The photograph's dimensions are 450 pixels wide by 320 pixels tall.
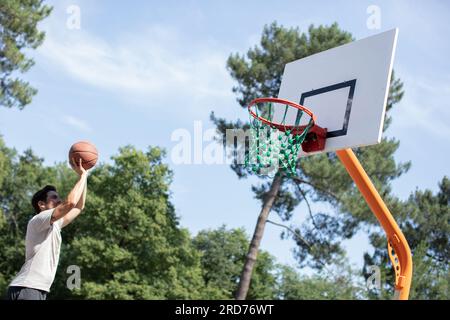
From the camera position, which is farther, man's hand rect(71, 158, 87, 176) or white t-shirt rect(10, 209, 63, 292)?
man's hand rect(71, 158, 87, 176)

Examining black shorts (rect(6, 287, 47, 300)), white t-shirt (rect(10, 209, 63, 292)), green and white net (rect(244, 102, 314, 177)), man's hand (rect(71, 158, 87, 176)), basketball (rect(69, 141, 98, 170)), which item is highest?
green and white net (rect(244, 102, 314, 177))

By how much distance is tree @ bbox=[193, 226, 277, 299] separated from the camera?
26.1 meters

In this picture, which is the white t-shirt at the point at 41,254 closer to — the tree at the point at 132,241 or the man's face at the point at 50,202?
the man's face at the point at 50,202

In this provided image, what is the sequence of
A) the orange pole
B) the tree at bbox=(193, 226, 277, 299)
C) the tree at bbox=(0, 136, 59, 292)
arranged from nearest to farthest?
the orange pole
the tree at bbox=(0, 136, 59, 292)
the tree at bbox=(193, 226, 277, 299)

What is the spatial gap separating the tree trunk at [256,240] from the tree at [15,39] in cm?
759

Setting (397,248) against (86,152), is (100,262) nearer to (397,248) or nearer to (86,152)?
(397,248)

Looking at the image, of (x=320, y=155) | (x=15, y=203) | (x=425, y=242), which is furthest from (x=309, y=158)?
(x=15, y=203)

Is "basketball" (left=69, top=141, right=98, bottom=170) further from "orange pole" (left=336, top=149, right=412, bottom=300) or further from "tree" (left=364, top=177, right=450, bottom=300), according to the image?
"tree" (left=364, top=177, right=450, bottom=300)

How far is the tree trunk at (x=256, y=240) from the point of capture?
62.7 feet

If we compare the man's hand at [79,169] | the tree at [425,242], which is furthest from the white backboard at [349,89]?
the tree at [425,242]

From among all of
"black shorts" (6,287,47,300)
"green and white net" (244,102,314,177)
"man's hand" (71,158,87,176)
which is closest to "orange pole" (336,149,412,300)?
"green and white net" (244,102,314,177)

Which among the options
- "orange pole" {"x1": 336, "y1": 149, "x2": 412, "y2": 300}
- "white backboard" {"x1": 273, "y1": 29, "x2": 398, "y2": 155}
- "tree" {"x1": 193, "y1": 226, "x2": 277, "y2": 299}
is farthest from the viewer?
"tree" {"x1": 193, "y1": 226, "x2": 277, "y2": 299}

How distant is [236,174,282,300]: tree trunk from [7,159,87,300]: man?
14499 millimetres

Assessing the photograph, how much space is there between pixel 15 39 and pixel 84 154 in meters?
16.3
